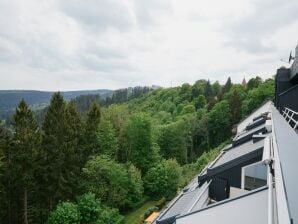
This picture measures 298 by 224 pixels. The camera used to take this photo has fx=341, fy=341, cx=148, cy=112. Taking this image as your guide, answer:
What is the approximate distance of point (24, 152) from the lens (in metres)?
24.8

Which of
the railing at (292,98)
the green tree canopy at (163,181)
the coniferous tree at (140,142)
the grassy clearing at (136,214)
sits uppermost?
the railing at (292,98)

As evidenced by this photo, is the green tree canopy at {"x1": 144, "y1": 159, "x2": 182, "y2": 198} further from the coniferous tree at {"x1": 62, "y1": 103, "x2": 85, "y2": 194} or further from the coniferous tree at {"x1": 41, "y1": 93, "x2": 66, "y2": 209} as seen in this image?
the coniferous tree at {"x1": 41, "y1": 93, "x2": 66, "y2": 209}

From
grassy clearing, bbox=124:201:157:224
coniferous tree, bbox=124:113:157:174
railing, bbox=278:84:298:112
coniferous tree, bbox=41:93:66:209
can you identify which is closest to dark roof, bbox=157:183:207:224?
railing, bbox=278:84:298:112

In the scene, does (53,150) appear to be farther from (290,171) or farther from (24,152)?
(290,171)

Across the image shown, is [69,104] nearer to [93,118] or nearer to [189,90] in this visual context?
[93,118]

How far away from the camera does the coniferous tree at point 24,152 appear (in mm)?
24688

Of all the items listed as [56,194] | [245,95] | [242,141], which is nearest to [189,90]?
[245,95]

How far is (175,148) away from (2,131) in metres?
31.5

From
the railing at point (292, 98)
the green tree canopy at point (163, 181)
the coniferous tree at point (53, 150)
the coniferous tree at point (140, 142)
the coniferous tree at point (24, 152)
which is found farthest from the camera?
the coniferous tree at point (140, 142)

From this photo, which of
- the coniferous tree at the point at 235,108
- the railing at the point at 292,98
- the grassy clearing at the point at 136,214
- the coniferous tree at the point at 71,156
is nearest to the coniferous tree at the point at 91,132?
the coniferous tree at the point at 71,156

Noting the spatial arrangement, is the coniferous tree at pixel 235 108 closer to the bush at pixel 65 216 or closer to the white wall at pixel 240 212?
the bush at pixel 65 216

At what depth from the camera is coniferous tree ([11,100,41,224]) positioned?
24.7 metres

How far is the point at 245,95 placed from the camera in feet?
229

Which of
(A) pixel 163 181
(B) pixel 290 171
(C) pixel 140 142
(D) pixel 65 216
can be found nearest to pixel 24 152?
(D) pixel 65 216
